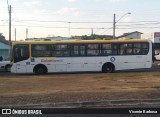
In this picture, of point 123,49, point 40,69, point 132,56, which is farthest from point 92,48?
point 40,69

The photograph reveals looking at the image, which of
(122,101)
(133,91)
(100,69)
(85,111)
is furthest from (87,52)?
(85,111)

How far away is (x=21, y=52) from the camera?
96.6 feet

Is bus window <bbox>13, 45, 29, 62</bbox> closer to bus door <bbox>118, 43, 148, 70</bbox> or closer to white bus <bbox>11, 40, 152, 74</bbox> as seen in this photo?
white bus <bbox>11, 40, 152, 74</bbox>

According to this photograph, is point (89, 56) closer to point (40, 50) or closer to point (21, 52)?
point (40, 50)

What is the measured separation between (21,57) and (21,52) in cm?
39

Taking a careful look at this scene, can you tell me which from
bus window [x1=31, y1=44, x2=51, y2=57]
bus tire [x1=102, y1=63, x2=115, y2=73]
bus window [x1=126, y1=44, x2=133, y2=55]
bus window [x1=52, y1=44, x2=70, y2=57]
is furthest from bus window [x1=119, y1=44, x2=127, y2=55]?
bus window [x1=31, y1=44, x2=51, y2=57]

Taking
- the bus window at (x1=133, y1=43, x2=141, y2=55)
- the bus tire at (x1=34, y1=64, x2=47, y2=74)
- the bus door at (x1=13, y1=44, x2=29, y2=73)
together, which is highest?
the bus window at (x1=133, y1=43, x2=141, y2=55)

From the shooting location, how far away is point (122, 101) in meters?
13.7

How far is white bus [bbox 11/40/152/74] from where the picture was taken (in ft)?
98.0

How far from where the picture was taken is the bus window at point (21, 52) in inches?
1155

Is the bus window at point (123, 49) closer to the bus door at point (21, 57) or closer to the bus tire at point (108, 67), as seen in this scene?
the bus tire at point (108, 67)

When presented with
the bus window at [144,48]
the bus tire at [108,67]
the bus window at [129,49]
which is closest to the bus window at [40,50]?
the bus tire at [108,67]

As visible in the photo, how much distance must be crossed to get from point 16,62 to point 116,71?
8.20m

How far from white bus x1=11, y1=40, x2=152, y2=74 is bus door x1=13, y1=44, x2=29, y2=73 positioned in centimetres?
39
